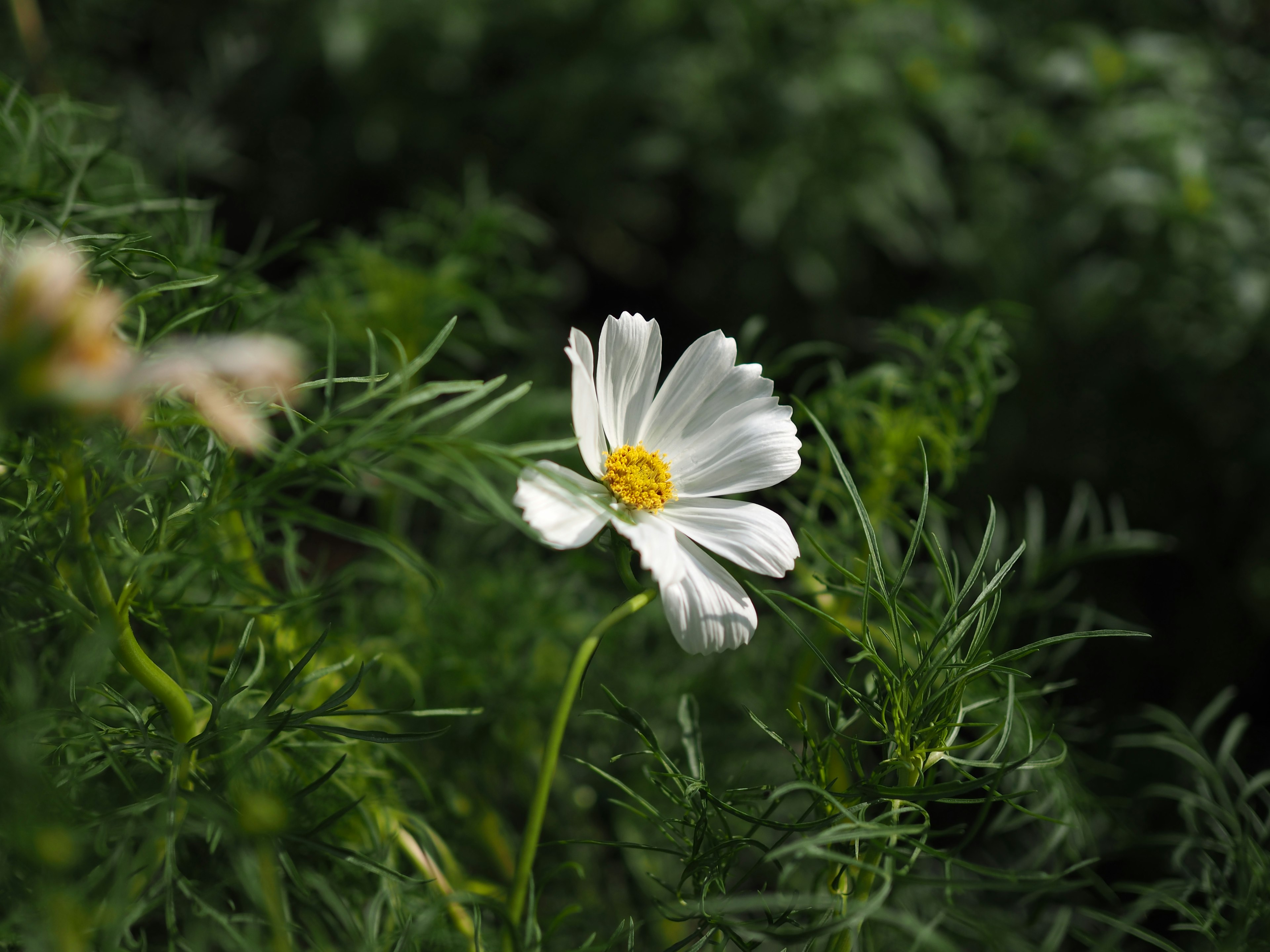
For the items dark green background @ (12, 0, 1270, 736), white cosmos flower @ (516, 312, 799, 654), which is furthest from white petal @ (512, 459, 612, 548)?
dark green background @ (12, 0, 1270, 736)

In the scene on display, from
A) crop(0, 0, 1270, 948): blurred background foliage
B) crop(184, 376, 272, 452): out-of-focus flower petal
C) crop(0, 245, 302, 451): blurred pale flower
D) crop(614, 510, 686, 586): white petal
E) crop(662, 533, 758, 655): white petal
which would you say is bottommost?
crop(0, 0, 1270, 948): blurred background foliage

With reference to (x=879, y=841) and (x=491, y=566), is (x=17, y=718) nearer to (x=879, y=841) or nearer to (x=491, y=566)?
(x=879, y=841)

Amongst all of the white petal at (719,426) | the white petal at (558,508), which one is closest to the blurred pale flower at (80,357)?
the white petal at (558,508)

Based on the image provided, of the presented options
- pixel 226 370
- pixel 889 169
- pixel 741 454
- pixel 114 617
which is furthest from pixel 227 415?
pixel 889 169

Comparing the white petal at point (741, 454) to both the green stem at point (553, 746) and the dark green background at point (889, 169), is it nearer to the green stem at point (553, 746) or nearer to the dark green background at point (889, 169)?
the green stem at point (553, 746)

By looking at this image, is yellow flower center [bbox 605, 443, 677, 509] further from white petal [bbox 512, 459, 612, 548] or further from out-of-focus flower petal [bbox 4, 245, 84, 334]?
out-of-focus flower petal [bbox 4, 245, 84, 334]

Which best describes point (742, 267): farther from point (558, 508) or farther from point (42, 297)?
A: point (42, 297)

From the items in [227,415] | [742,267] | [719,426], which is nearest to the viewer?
[227,415]

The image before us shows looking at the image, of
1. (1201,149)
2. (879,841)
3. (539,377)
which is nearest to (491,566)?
(539,377)
